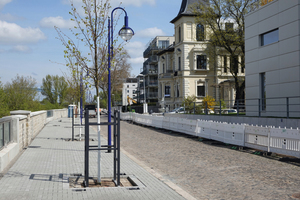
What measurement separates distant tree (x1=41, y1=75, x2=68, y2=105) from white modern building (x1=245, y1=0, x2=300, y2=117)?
2398 inches

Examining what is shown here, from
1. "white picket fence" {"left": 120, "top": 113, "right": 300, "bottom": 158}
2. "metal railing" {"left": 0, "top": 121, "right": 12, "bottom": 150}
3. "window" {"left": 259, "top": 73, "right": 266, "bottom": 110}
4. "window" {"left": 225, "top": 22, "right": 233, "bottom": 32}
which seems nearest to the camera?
"metal railing" {"left": 0, "top": 121, "right": 12, "bottom": 150}

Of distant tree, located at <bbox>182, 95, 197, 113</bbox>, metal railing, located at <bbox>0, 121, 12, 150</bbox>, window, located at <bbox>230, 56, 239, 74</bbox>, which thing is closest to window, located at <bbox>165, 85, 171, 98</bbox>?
distant tree, located at <bbox>182, 95, 197, 113</bbox>

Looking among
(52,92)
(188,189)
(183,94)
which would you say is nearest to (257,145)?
(188,189)

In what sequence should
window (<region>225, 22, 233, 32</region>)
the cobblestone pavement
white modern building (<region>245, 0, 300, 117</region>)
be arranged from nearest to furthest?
the cobblestone pavement < white modern building (<region>245, 0, 300, 117</region>) < window (<region>225, 22, 233, 32</region>)

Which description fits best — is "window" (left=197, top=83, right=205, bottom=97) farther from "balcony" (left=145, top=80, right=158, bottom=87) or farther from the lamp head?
the lamp head

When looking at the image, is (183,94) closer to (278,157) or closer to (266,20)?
(266,20)

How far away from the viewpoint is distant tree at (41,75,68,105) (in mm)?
77875

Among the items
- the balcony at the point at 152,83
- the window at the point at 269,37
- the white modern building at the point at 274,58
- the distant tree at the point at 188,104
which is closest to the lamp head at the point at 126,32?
the white modern building at the point at 274,58

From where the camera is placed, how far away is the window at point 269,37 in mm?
20984

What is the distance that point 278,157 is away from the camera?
11.9m

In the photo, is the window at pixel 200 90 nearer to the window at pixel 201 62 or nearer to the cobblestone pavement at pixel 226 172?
the window at pixel 201 62

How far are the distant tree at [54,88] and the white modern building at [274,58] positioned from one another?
60.9 metres

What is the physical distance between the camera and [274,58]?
2092 centimetres

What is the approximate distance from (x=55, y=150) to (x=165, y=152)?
14.7 ft
